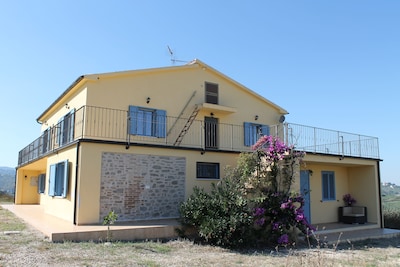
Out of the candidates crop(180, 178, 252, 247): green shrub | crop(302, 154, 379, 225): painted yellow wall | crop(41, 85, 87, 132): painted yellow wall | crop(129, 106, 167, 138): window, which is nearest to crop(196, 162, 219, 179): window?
crop(180, 178, 252, 247): green shrub

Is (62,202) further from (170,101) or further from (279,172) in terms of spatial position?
(279,172)

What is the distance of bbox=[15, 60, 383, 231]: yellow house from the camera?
12562 millimetres

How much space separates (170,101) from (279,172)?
6.80 meters

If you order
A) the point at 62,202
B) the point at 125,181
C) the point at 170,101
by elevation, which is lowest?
the point at 62,202

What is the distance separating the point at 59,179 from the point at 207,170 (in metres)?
5.96

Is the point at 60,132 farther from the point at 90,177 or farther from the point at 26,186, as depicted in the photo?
the point at 26,186

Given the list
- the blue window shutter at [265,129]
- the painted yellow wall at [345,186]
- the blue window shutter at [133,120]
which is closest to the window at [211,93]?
the blue window shutter at [265,129]

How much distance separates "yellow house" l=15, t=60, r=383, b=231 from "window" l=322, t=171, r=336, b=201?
51 mm

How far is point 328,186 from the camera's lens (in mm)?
18344

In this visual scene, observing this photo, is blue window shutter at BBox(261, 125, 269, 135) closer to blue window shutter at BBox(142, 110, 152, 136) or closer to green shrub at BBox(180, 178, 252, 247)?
blue window shutter at BBox(142, 110, 152, 136)

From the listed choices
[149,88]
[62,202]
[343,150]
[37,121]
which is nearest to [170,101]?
[149,88]

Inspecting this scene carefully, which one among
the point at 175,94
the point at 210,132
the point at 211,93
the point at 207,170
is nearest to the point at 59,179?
the point at 207,170

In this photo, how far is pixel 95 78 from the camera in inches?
591

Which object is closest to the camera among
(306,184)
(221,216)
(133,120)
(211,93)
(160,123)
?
(221,216)
